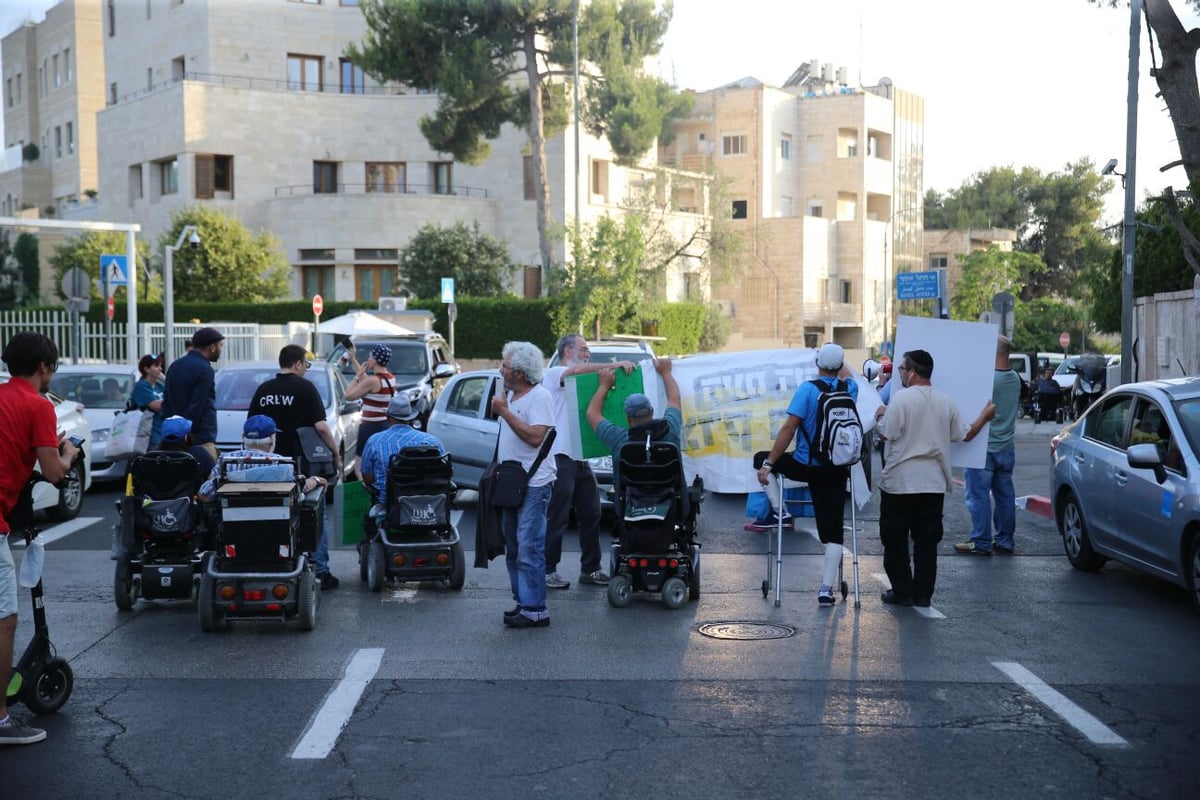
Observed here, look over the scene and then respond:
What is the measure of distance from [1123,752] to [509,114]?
154 ft

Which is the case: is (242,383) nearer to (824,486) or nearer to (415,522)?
(415,522)

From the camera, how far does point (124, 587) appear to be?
962cm

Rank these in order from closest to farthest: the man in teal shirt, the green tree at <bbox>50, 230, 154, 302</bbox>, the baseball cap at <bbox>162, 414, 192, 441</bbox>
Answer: the baseball cap at <bbox>162, 414, 192, 441</bbox>, the man in teal shirt, the green tree at <bbox>50, 230, 154, 302</bbox>

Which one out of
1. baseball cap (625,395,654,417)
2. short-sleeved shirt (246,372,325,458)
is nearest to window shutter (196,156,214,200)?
short-sleeved shirt (246,372,325,458)

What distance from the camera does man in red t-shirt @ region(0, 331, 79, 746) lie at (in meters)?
6.22

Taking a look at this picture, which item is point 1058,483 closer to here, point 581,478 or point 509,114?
point 581,478

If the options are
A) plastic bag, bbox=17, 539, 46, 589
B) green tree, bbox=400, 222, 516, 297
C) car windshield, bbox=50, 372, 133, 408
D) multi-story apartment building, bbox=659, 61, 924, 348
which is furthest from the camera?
multi-story apartment building, bbox=659, 61, 924, 348

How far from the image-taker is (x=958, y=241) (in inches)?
3228

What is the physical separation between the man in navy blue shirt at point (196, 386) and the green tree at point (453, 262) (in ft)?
131

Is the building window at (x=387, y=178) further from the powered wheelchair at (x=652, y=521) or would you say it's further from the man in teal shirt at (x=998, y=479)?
the powered wheelchair at (x=652, y=521)

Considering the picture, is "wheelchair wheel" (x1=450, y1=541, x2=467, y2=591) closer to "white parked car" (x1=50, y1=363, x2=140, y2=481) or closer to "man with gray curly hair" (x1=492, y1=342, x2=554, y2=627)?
"man with gray curly hair" (x1=492, y1=342, x2=554, y2=627)

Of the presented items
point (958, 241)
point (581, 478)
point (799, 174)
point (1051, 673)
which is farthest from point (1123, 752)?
point (958, 241)

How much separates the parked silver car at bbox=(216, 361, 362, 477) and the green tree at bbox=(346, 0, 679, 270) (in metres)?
31.0

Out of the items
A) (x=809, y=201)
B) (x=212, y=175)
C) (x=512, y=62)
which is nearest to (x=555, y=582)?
(x=512, y=62)
